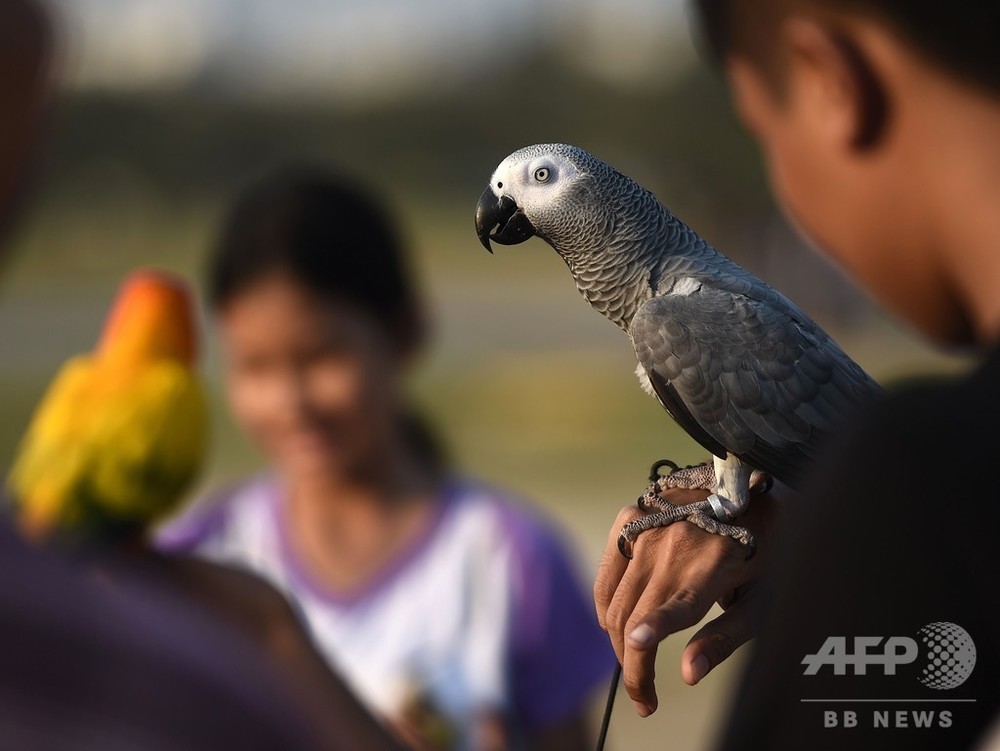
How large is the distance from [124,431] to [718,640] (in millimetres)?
596

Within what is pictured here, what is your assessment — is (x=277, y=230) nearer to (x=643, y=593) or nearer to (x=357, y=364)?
(x=357, y=364)

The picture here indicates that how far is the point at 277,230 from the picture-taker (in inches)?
65.9

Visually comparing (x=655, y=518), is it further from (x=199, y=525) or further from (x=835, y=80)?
(x=199, y=525)

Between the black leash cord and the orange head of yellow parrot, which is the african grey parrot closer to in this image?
the black leash cord

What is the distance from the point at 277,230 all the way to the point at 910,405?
1.36 metres

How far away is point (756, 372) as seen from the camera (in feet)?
1.61

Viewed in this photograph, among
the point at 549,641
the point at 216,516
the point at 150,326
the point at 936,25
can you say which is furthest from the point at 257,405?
the point at 936,25

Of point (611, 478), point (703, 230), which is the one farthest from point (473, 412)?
point (703, 230)

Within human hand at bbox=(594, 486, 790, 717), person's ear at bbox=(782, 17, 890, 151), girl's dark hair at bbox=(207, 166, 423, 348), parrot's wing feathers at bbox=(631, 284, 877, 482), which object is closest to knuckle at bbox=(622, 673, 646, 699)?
human hand at bbox=(594, 486, 790, 717)

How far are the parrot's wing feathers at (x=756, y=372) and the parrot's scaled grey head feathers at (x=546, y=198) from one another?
1.9 inches

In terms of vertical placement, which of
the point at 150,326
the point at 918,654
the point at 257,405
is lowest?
the point at 918,654

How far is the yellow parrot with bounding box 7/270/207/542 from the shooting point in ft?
2.83

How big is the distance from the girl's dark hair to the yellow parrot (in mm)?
668

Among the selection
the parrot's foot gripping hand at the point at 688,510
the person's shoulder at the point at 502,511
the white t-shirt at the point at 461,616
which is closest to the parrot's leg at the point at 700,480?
the parrot's foot gripping hand at the point at 688,510
